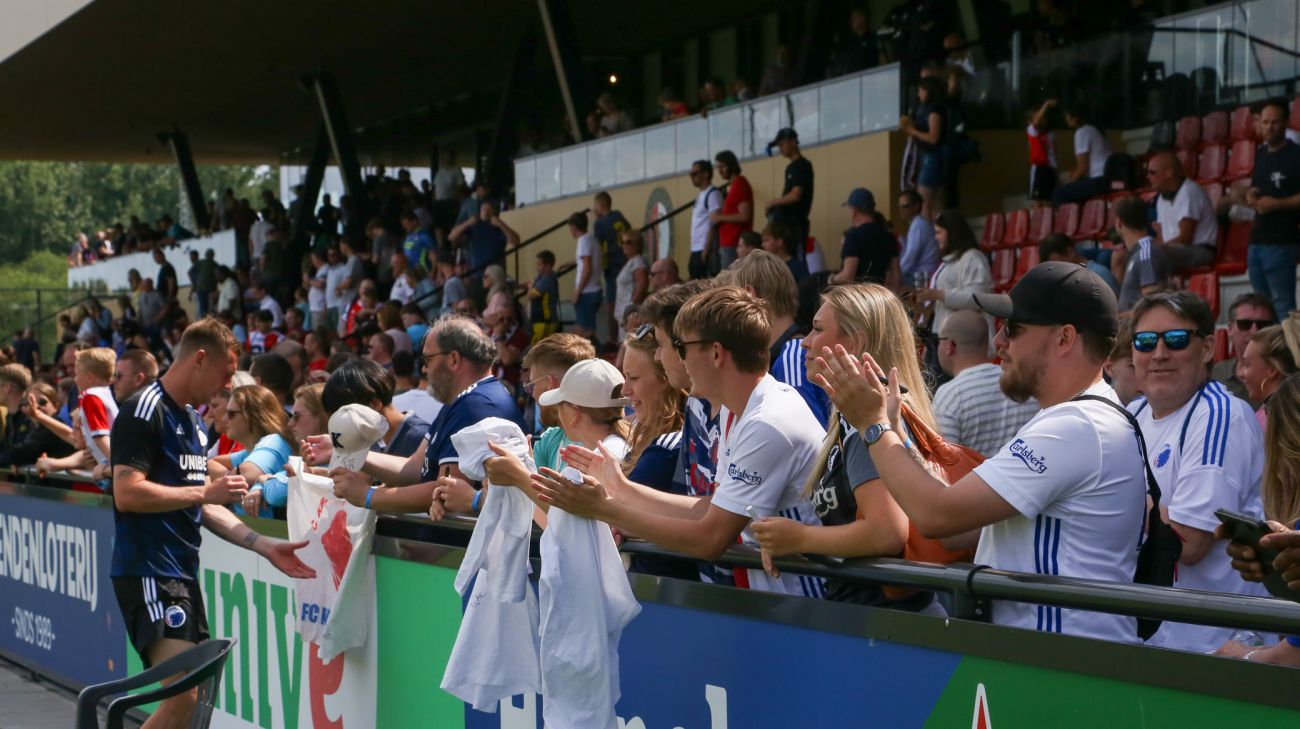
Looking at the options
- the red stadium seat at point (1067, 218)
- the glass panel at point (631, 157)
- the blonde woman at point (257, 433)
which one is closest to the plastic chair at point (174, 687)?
the blonde woman at point (257, 433)

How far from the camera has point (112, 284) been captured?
36.0 m

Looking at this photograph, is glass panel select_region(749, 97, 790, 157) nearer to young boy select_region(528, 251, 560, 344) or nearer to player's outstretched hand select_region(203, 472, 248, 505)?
young boy select_region(528, 251, 560, 344)

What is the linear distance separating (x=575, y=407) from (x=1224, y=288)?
7826 millimetres

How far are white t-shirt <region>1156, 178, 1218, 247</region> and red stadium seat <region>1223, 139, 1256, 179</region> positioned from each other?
3.99 feet

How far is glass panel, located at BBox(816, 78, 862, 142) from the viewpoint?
15.3 meters

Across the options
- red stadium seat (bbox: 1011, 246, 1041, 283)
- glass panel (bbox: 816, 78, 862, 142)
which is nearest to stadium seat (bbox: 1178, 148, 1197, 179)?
red stadium seat (bbox: 1011, 246, 1041, 283)

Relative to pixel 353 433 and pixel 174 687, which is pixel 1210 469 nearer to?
pixel 174 687

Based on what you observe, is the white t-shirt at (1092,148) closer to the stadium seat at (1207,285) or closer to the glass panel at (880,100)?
the glass panel at (880,100)

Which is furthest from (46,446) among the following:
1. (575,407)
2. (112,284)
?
(112,284)

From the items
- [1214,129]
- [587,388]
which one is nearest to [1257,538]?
[587,388]

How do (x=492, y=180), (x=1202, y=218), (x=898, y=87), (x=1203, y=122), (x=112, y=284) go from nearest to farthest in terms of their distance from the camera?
1. (x=1202, y=218)
2. (x=1203, y=122)
3. (x=898, y=87)
4. (x=492, y=180)
5. (x=112, y=284)

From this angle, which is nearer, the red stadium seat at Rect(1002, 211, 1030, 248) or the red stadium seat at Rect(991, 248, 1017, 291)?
the red stadium seat at Rect(991, 248, 1017, 291)

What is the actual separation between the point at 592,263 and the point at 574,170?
14.3 feet

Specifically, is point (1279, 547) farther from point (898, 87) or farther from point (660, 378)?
point (898, 87)
